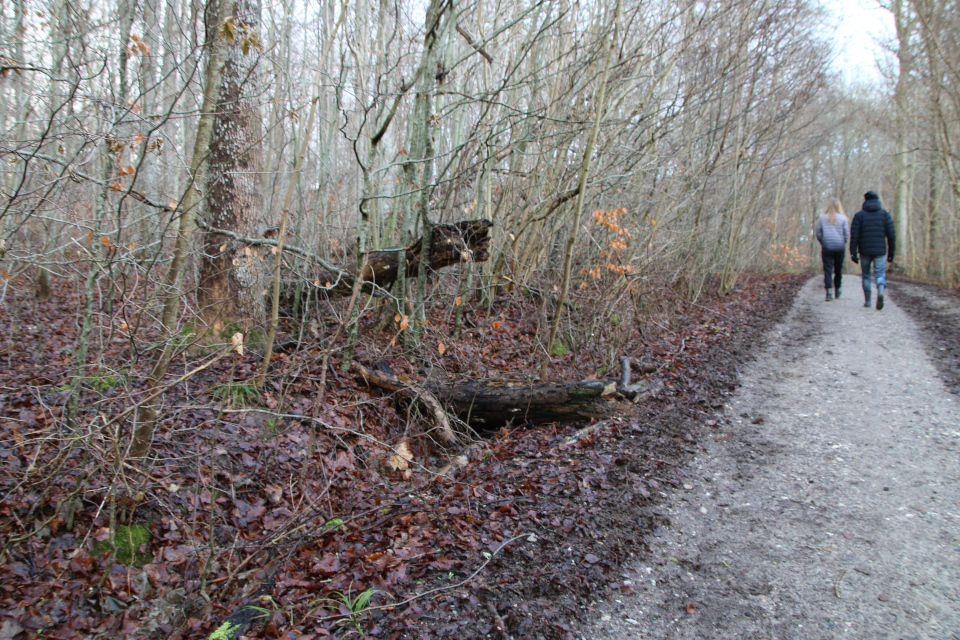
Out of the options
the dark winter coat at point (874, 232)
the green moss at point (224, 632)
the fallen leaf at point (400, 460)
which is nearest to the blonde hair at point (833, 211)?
the dark winter coat at point (874, 232)

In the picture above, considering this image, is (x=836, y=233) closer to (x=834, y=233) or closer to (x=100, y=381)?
(x=834, y=233)

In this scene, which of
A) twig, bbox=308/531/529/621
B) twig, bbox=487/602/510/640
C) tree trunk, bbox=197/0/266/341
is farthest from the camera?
tree trunk, bbox=197/0/266/341

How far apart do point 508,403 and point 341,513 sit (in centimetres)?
224

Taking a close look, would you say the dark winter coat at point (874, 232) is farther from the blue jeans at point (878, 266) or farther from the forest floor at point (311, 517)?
the forest floor at point (311, 517)

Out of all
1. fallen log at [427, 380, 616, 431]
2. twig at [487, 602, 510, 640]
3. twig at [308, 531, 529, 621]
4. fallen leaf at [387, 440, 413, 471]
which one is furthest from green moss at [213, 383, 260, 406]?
twig at [487, 602, 510, 640]

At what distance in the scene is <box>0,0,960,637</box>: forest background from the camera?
3.08 m

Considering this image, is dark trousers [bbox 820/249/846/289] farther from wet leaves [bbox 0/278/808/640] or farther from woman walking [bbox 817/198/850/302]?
wet leaves [bbox 0/278/808/640]

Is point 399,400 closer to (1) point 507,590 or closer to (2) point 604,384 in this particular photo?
(2) point 604,384

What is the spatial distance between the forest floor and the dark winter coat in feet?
19.1

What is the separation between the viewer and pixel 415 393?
5.33 m

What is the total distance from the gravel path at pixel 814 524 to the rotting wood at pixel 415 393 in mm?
2272

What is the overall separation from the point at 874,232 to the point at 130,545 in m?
10.8

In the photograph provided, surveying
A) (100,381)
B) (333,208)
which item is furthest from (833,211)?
(100,381)

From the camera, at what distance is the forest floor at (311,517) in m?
2.63
